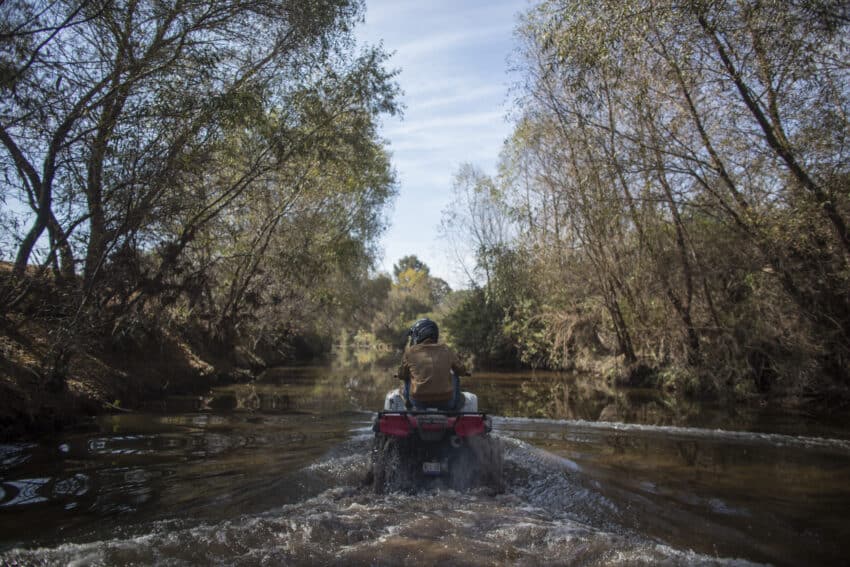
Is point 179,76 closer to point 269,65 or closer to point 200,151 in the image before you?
point 200,151

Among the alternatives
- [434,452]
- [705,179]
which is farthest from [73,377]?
[705,179]

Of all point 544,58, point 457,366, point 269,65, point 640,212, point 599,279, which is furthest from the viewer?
point 599,279

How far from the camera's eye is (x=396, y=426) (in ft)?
20.4

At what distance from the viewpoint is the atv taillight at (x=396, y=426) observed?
20.4ft

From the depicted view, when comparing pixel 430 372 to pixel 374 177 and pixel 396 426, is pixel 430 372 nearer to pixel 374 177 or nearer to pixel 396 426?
pixel 396 426

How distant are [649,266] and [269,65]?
10.7m

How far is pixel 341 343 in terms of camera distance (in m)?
68.8

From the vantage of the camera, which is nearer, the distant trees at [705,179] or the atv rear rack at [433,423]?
the atv rear rack at [433,423]

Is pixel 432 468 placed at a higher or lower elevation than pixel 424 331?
lower

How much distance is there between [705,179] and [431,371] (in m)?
8.81

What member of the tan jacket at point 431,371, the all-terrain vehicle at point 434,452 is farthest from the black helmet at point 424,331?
the all-terrain vehicle at point 434,452

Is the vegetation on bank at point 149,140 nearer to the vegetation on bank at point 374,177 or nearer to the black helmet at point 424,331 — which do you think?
the vegetation on bank at point 374,177

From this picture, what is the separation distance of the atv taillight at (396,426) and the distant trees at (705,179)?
6.36 metres

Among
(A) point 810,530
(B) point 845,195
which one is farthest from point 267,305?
(A) point 810,530
